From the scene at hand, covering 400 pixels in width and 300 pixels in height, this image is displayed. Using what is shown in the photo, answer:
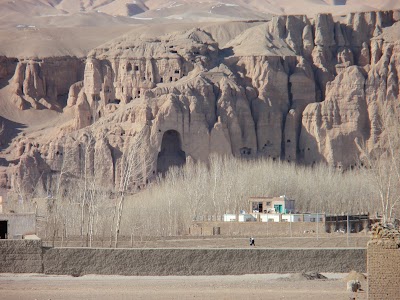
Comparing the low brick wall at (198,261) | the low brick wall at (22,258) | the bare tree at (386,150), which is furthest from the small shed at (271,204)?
the low brick wall at (22,258)

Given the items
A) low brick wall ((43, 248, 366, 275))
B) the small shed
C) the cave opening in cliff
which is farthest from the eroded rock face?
low brick wall ((43, 248, 366, 275))

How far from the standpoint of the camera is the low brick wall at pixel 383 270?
36.1 metres

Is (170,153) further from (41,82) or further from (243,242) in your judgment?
(243,242)

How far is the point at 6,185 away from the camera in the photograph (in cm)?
11819

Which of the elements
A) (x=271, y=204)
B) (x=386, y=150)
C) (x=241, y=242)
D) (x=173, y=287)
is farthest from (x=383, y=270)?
(x=386, y=150)

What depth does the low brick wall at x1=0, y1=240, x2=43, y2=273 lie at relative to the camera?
163 feet

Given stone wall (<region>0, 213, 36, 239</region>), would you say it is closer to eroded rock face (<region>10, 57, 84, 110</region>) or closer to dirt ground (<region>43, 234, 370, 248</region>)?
dirt ground (<region>43, 234, 370, 248</region>)

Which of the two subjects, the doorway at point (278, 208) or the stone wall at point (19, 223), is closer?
the stone wall at point (19, 223)

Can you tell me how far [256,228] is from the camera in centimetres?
8369

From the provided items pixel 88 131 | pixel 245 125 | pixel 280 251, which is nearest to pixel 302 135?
pixel 245 125

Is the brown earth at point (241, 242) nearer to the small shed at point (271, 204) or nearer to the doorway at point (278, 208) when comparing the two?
the doorway at point (278, 208)

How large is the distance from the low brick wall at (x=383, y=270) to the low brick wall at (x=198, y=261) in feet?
42.6

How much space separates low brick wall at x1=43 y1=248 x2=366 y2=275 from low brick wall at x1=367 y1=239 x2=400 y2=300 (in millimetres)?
12971

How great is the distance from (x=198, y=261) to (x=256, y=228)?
34.7m
